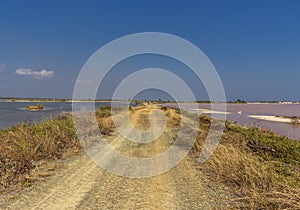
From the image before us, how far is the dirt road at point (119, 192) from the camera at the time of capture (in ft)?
18.9

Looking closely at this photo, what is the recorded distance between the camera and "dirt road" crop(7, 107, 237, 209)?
18.9 feet

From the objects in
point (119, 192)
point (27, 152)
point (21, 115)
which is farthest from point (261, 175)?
point (21, 115)

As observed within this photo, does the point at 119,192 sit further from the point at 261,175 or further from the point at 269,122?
the point at 269,122

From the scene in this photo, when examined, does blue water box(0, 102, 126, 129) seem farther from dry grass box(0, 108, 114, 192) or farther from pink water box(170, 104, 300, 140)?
pink water box(170, 104, 300, 140)

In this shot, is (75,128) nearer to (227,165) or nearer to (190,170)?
(190,170)

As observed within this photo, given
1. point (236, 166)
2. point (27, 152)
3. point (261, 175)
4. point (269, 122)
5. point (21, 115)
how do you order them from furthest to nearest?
1. point (21, 115)
2. point (269, 122)
3. point (27, 152)
4. point (236, 166)
5. point (261, 175)

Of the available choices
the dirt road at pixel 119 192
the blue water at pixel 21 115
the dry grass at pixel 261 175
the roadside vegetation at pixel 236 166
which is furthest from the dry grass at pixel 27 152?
the blue water at pixel 21 115

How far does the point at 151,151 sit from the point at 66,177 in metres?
5.08

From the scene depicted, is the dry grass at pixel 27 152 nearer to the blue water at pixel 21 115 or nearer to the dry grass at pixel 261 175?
the dry grass at pixel 261 175

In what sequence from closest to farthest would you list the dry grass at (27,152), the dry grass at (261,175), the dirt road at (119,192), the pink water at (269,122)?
the dry grass at (261,175) → the dirt road at (119,192) → the dry grass at (27,152) → the pink water at (269,122)

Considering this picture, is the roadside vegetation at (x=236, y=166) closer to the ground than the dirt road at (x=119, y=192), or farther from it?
farther from it

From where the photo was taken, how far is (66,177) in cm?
766

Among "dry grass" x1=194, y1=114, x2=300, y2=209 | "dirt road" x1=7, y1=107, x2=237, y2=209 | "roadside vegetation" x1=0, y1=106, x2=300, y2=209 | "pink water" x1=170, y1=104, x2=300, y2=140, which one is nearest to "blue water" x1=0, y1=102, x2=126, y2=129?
"roadside vegetation" x1=0, y1=106, x2=300, y2=209

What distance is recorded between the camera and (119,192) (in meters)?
6.59
